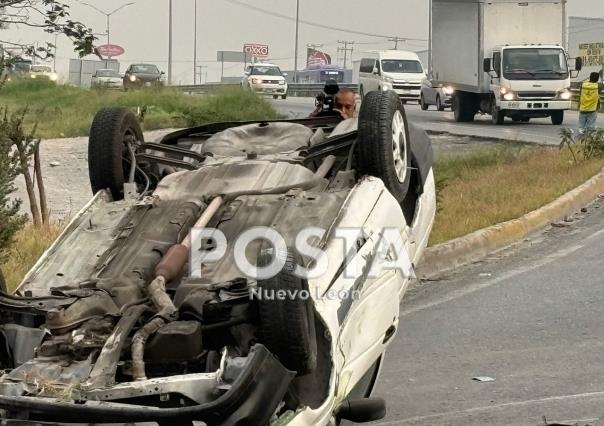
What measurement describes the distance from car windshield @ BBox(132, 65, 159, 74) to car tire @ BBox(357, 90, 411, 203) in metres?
38.3

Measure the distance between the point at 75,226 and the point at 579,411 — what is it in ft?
9.94

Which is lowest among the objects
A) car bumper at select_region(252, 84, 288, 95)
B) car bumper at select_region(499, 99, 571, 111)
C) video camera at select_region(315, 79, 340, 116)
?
video camera at select_region(315, 79, 340, 116)

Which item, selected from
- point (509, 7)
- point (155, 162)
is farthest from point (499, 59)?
point (155, 162)

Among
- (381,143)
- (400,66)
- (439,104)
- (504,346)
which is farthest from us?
(400,66)

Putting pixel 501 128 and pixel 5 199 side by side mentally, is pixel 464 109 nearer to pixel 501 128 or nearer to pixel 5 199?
pixel 501 128

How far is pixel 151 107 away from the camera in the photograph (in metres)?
27.0

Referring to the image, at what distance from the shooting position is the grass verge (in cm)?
2433

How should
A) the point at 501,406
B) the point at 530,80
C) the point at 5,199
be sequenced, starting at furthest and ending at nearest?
1. the point at 530,80
2. the point at 5,199
3. the point at 501,406

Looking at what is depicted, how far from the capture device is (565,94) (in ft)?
82.8

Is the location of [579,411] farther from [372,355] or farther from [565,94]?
[565,94]

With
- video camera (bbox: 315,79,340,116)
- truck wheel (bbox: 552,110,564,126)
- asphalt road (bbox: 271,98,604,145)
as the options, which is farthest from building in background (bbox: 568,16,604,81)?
video camera (bbox: 315,79,340,116)

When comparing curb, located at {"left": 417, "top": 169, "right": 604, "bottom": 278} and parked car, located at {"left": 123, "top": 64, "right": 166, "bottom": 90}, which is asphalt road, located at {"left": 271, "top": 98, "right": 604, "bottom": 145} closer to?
curb, located at {"left": 417, "top": 169, "right": 604, "bottom": 278}
